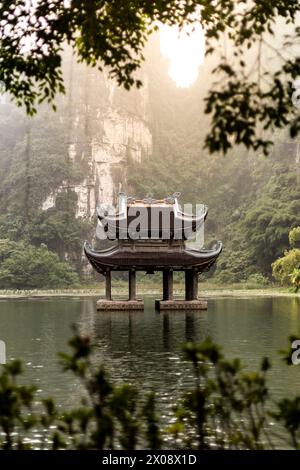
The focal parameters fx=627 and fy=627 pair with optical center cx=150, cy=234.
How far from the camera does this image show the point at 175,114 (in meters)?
119

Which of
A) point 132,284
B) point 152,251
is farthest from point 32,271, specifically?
point 152,251

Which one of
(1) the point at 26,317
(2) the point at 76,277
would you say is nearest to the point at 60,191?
(2) the point at 76,277

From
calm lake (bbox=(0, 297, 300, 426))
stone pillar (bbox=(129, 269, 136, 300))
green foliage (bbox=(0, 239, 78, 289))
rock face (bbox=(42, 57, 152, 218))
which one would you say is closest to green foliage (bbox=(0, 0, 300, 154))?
calm lake (bbox=(0, 297, 300, 426))

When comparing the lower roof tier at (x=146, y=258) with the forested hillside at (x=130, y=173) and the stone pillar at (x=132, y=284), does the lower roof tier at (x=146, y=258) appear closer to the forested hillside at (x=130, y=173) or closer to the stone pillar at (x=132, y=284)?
the stone pillar at (x=132, y=284)

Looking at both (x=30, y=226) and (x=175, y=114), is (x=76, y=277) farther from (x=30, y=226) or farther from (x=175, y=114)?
(x=175, y=114)

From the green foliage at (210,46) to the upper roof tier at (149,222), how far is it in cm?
2687

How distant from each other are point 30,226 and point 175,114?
43351 mm

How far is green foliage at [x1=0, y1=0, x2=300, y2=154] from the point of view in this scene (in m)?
4.76

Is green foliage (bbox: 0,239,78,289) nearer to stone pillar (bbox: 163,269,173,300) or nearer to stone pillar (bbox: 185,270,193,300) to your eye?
stone pillar (bbox: 163,269,173,300)

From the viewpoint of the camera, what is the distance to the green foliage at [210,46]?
4.76 meters

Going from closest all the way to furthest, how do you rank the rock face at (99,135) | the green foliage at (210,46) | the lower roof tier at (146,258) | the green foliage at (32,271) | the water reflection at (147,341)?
the green foliage at (210,46)
the water reflection at (147,341)
the lower roof tier at (146,258)
the green foliage at (32,271)
the rock face at (99,135)

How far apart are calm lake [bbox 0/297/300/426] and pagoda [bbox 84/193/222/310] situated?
8.42ft

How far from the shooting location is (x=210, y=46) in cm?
516

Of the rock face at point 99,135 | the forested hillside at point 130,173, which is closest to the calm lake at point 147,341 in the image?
the forested hillside at point 130,173
